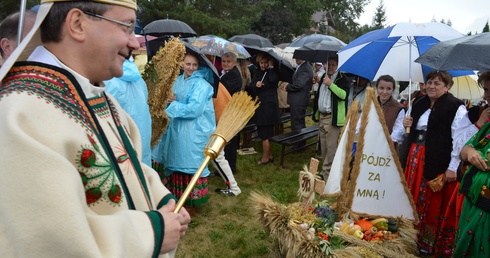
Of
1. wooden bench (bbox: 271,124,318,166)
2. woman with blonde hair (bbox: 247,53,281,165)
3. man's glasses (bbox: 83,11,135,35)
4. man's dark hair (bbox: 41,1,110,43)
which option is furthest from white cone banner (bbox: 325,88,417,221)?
woman with blonde hair (bbox: 247,53,281,165)

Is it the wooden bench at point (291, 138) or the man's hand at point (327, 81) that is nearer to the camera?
the man's hand at point (327, 81)

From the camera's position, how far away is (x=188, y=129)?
4.54 meters

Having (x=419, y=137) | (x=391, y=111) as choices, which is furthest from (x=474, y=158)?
(x=391, y=111)

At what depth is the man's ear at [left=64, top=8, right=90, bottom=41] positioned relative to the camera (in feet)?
4.25

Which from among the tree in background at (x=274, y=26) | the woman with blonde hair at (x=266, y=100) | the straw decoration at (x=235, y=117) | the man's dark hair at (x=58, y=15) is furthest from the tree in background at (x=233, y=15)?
the man's dark hair at (x=58, y=15)

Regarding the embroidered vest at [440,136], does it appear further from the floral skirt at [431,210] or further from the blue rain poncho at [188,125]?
the blue rain poncho at [188,125]

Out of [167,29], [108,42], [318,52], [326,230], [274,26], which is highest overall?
[274,26]

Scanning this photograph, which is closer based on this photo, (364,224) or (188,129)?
(364,224)

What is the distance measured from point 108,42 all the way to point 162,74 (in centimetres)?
259

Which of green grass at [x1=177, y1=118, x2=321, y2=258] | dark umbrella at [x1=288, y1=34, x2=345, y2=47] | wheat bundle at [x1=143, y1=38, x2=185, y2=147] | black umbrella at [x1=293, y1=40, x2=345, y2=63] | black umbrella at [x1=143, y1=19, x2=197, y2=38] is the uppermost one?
black umbrella at [x1=143, y1=19, x2=197, y2=38]

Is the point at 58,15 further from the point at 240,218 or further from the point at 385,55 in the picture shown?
the point at 385,55

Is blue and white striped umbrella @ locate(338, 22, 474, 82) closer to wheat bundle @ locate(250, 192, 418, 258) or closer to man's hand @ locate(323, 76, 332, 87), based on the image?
man's hand @ locate(323, 76, 332, 87)

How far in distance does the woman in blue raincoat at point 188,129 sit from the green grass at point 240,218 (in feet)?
1.12

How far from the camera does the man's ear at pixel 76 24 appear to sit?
130cm
